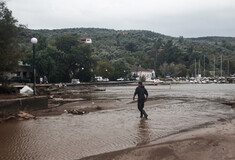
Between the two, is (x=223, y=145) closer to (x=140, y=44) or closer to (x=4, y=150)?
(x=4, y=150)

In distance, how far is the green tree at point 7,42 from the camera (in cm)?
1587

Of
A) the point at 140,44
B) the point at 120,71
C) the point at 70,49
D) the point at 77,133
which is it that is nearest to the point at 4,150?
the point at 77,133

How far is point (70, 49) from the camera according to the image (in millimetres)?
62312

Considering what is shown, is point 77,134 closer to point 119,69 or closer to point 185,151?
point 185,151

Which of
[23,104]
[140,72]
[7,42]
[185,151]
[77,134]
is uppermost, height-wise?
[7,42]

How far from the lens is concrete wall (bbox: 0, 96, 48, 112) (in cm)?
1216

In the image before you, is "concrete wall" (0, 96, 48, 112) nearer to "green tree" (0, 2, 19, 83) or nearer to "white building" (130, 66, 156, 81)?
"green tree" (0, 2, 19, 83)

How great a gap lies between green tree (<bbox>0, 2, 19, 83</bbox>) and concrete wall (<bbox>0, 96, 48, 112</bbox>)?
3.30 metres

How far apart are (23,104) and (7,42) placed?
5.51 metres

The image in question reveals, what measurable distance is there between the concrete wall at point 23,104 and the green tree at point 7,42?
3304mm

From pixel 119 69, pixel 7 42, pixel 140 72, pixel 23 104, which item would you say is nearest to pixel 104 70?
pixel 119 69

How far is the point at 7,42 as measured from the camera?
55.0ft

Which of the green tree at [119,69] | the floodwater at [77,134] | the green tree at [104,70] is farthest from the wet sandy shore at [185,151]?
the green tree at [119,69]

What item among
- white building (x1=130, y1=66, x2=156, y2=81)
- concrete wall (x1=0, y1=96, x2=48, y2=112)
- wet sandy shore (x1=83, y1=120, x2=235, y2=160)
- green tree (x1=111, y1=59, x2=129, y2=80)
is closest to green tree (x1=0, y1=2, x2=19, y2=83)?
concrete wall (x1=0, y1=96, x2=48, y2=112)
